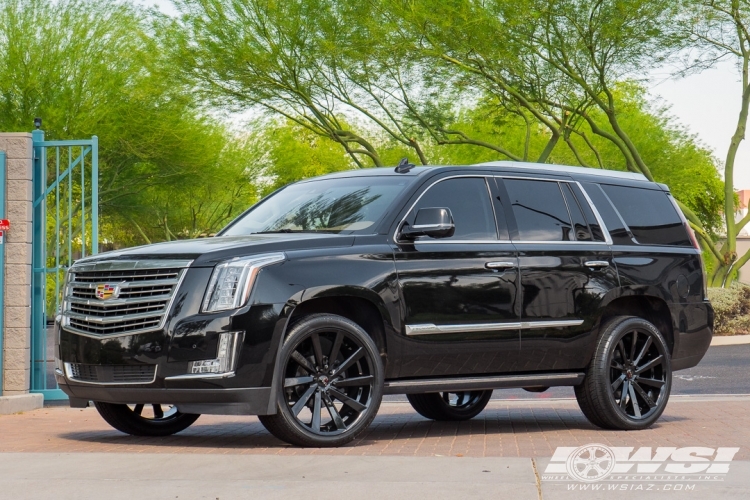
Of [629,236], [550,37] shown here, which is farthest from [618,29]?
[629,236]

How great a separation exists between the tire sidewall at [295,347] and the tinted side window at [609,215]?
274 centimetres

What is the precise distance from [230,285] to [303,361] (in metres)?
0.70

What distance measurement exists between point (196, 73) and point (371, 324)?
2607cm

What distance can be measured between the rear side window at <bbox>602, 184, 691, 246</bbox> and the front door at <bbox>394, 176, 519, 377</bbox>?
58.4 inches

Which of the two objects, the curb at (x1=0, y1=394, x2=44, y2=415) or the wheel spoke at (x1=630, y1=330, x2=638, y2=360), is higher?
the wheel spoke at (x1=630, y1=330, x2=638, y2=360)

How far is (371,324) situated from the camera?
847cm

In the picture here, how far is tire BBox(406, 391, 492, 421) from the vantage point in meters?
10.8

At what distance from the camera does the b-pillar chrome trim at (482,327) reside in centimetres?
855

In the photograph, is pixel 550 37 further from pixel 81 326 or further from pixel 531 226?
pixel 81 326

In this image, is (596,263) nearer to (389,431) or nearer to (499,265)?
(499,265)

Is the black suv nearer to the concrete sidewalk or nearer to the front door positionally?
the front door

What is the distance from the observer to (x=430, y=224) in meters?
8.48

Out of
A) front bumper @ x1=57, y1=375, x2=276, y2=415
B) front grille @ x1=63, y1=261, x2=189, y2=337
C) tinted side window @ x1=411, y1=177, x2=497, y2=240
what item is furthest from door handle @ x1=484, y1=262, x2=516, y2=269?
front grille @ x1=63, y1=261, x2=189, y2=337

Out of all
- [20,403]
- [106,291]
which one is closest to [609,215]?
[106,291]
